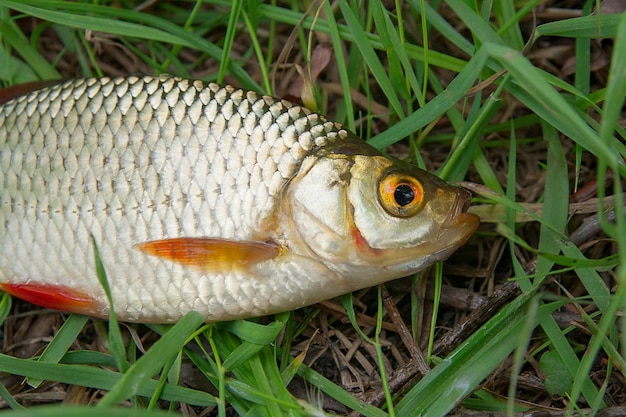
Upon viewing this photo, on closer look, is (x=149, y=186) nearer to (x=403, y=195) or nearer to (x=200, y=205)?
(x=200, y=205)

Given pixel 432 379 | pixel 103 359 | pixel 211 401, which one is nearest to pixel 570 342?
pixel 432 379

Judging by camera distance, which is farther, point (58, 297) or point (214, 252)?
point (58, 297)

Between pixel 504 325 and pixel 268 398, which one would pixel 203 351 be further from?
pixel 504 325

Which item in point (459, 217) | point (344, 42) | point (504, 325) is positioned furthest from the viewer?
point (344, 42)

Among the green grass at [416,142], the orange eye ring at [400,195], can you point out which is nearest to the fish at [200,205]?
the orange eye ring at [400,195]

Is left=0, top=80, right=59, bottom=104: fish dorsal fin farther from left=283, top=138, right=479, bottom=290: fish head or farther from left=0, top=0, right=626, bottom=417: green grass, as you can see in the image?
left=283, top=138, right=479, bottom=290: fish head

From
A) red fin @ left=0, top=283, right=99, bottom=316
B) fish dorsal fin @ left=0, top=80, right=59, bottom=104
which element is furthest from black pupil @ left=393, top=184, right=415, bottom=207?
fish dorsal fin @ left=0, top=80, right=59, bottom=104

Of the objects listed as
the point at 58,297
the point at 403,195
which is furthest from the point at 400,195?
the point at 58,297
